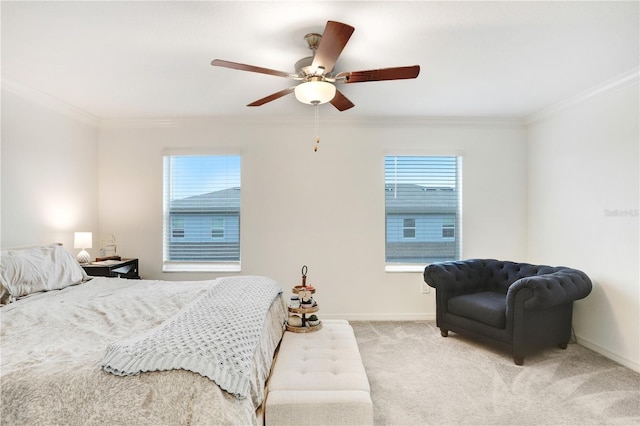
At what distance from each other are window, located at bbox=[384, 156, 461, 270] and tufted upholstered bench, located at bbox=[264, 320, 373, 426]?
2390 mm

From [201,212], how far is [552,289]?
380 cm

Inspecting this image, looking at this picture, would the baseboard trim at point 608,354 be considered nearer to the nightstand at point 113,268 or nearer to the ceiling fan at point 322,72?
the ceiling fan at point 322,72

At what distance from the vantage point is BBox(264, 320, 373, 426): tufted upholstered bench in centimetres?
164

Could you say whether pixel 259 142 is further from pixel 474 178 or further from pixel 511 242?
pixel 511 242

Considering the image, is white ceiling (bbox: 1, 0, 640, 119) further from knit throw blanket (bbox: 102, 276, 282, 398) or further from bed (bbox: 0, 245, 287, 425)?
knit throw blanket (bbox: 102, 276, 282, 398)

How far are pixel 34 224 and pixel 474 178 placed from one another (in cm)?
483

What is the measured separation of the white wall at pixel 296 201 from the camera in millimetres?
4266

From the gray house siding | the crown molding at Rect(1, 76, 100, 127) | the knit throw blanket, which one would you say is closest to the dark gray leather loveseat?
the knit throw blanket

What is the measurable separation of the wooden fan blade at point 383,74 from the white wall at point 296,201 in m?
2.05

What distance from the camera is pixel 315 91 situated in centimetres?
226

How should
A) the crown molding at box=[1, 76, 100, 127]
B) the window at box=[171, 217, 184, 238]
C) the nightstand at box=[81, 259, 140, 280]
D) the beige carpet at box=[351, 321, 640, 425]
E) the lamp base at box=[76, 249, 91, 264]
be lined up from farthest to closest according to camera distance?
the window at box=[171, 217, 184, 238] → the lamp base at box=[76, 249, 91, 264] → the nightstand at box=[81, 259, 140, 280] → the crown molding at box=[1, 76, 100, 127] → the beige carpet at box=[351, 321, 640, 425]

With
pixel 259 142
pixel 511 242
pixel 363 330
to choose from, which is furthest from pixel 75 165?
pixel 511 242

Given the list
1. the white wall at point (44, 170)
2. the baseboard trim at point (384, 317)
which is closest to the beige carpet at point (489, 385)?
the baseboard trim at point (384, 317)

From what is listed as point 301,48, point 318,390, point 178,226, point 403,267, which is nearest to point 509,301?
point 403,267
